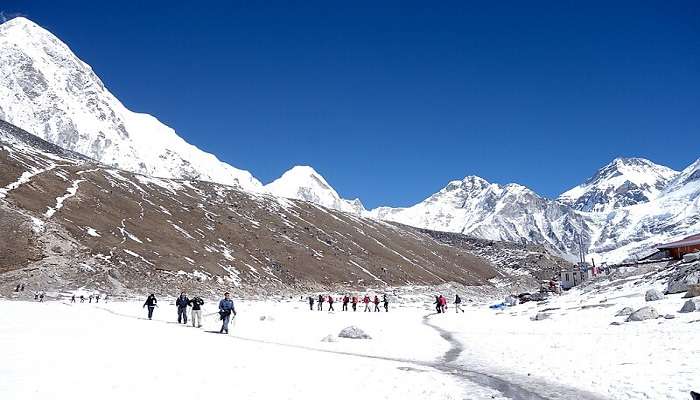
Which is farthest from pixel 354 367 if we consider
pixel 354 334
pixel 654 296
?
pixel 654 296

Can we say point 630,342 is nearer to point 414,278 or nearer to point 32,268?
point 32,268

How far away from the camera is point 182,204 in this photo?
5433 inches

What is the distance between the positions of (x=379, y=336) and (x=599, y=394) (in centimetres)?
1704

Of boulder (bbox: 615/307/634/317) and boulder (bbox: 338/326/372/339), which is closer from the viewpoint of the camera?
boulder (bbox: 338/326/372/339)

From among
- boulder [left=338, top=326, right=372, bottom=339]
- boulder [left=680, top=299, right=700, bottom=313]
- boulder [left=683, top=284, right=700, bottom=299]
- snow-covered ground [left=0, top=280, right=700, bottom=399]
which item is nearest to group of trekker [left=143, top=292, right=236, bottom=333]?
snow-covered ground [left=0, top=280, right=700, bottom=399]

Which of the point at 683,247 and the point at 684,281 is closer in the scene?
the point at 684,281

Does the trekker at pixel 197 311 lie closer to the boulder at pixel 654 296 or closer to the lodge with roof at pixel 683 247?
the boulder at pixel 654 296

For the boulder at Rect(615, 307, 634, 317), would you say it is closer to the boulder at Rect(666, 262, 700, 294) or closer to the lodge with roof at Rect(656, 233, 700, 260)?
the boulder at Rect(666, 262, 700, 294)

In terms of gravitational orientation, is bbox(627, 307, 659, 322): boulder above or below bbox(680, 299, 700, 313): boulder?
below

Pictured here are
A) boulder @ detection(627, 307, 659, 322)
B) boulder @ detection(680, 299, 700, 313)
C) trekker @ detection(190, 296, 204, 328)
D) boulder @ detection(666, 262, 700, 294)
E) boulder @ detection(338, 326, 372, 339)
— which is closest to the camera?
boulder @ detection(680, 299, 700, 313)

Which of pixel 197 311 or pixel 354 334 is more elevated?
→ pixel 197 311

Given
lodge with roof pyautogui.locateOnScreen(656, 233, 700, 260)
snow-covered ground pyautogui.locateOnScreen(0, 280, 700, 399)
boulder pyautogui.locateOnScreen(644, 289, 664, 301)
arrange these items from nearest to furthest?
snow-covered ground pyautogui.locateOnScreen(0, 280, 700, 399)
boulder pyautogui.locateOnScreen(644, 289, 664, 301)
lodge with roof pyautogui.locateOnScreen(656, 233, 700, 260)

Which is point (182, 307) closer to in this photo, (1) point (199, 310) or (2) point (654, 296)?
(1) point (199, 310)

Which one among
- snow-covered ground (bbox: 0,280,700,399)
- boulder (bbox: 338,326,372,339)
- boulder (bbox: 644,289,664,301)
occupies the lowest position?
snow-covered ground (bbox: 0,280,700,399)
